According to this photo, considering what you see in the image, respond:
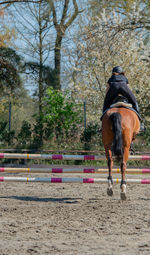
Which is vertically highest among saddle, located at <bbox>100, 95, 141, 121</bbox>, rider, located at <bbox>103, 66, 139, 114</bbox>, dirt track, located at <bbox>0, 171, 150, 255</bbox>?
rider, located at <bbox>103, 66, 139, 114</bbox>

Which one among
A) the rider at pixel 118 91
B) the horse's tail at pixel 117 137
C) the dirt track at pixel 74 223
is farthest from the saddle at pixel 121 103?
the dirt track at pixel 74 223

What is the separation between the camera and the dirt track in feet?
12.9

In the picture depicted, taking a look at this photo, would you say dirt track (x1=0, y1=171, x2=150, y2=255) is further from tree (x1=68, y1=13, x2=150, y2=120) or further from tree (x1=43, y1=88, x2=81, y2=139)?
tree (x1=68, y1=13, x2=150, y2=120)

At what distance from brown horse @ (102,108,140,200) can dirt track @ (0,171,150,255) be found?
657 mm

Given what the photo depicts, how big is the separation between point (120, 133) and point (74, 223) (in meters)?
1.98

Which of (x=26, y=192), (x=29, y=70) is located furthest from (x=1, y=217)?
(x=29, y=70)

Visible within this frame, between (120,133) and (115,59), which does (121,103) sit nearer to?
(120,133)

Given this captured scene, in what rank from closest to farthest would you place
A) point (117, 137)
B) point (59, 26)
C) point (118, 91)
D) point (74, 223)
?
point (74, 223)
point (117, 137)
point (118, 91)
point (59, 26)

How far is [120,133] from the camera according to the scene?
6.53m

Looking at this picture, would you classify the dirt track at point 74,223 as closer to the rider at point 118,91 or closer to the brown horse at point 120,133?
the brown horse at point 120,133

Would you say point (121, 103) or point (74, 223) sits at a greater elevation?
point (121, 103)

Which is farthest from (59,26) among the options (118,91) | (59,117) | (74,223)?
(74,223)

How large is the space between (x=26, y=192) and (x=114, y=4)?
14253 millimetres

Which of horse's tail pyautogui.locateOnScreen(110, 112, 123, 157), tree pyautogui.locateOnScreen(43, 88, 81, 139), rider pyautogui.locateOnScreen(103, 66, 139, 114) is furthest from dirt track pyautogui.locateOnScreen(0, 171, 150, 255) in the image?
tree pyautogui.locateOnScreen(43, 88, 81, 139)
